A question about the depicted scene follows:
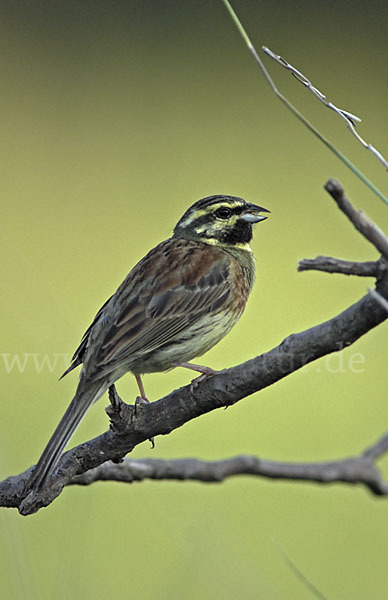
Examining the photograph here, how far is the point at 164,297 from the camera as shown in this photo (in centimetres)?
241

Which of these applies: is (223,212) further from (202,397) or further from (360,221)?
(360,221)

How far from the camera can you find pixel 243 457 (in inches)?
34.3

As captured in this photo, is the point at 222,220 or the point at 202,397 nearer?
the point at 202,397

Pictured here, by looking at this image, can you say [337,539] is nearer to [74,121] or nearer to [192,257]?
[192,257]

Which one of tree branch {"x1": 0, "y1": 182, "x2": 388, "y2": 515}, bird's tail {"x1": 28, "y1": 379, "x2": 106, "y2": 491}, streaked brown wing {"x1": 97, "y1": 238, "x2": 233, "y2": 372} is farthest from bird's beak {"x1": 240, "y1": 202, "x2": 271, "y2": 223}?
tree branch {"x1": 0, "y1": 182, "x2": 388, "y2": 515}

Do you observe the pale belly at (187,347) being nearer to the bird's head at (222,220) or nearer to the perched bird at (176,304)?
the perched bird at (176,304)

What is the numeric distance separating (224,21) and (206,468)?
4.83 metres

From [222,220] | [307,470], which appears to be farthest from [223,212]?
[307,470]

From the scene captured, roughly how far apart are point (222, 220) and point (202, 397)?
117cm

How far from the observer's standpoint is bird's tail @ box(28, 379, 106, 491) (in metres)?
1.70

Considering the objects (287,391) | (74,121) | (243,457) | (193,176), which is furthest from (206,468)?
(74,121)

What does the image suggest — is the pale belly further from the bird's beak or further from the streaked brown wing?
the bird's beak

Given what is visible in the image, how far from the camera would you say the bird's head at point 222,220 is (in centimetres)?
273

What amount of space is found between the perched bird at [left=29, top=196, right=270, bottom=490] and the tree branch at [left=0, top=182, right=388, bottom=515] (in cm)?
17
